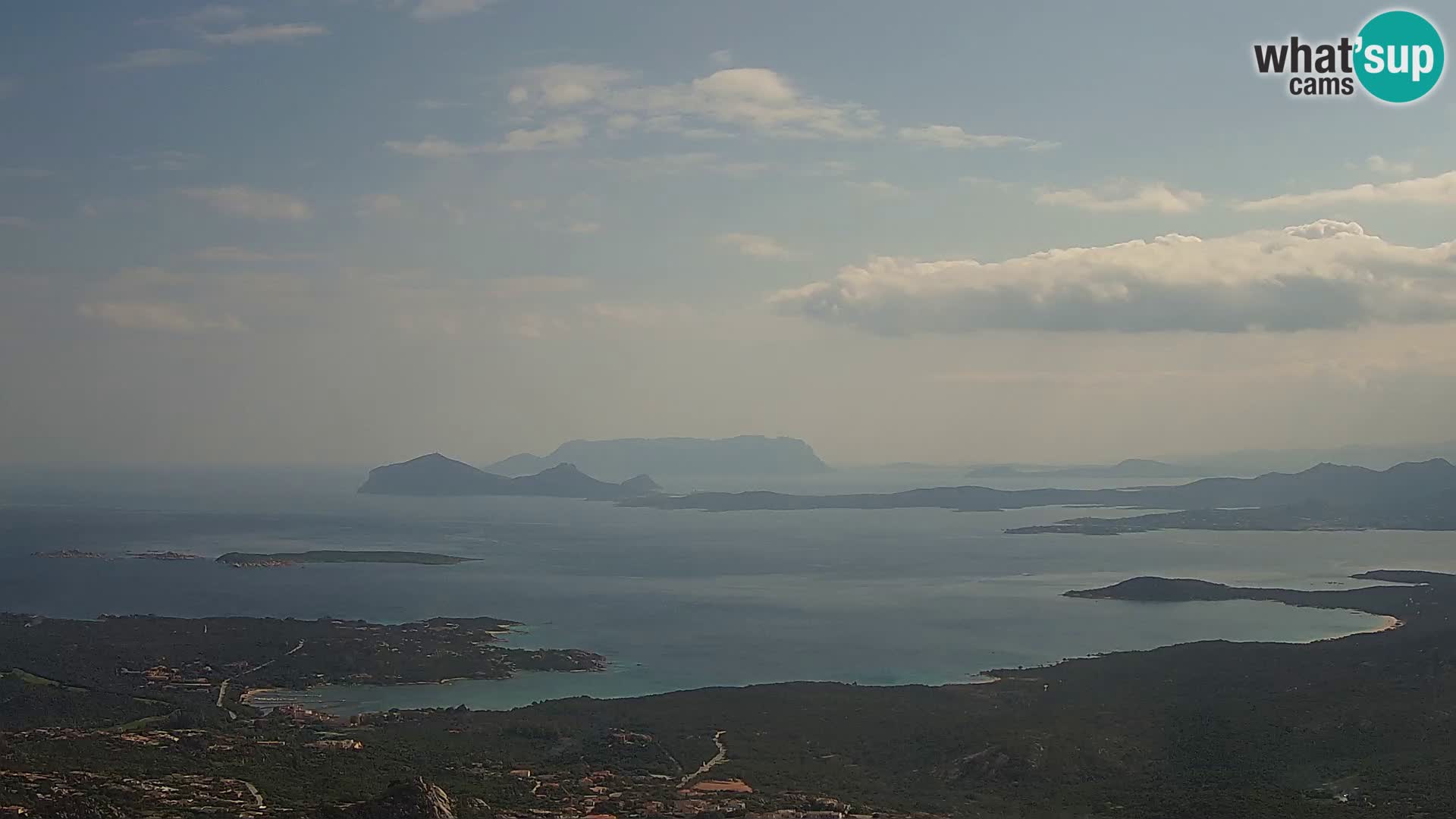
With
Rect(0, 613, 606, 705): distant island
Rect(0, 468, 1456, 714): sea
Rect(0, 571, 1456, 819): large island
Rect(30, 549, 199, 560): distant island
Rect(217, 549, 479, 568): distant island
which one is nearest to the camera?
Rect(0, 571, 1456, 819): large island

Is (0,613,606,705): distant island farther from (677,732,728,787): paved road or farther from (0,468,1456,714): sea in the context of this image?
(677,732,728,787): paved road

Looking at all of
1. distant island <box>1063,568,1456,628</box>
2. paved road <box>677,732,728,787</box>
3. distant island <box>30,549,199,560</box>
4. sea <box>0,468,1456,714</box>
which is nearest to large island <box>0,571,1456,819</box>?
paved road <box>677,732,728,787</box>

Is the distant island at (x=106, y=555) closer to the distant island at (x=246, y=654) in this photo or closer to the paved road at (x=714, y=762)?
the distant island at (x=246, y=654)

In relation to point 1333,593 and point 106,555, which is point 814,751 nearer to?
point 1333,593

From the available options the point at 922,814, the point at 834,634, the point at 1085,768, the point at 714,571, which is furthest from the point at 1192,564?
the point at 922,814

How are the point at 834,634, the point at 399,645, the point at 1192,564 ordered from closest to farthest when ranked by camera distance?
1. the point at 399,645
2. the point at 834,634
3. the point at 1192,564

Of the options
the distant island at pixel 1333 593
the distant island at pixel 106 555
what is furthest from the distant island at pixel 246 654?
the distant island at pixel 1333 593

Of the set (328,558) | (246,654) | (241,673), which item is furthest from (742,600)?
(328,558)

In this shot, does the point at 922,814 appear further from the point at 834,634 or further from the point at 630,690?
the point at 834,634
